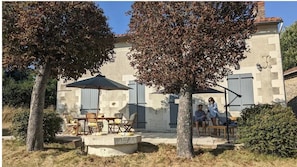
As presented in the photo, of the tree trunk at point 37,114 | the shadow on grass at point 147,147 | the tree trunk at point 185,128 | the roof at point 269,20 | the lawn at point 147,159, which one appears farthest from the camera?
the roof at point 269,20

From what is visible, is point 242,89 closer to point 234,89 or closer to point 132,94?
point 234,89

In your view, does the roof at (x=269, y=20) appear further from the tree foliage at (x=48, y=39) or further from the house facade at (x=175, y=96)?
the tree foliage at (x=48, y=39)

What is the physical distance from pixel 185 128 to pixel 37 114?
3545 millimetres

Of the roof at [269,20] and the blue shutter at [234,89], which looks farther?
the blue shutter at [234,89]

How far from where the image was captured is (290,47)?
2255 cm

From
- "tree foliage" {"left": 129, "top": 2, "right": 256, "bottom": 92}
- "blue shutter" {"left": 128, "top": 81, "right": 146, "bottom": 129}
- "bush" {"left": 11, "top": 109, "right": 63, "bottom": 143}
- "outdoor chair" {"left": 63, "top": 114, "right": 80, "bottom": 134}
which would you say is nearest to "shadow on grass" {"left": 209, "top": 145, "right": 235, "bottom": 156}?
"tree foliage" {"left": 129, "top": 2, "right": 256, "bottom": 92}

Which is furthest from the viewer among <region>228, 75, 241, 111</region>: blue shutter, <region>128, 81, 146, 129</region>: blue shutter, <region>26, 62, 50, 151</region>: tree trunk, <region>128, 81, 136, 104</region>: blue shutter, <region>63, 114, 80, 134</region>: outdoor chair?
<region>128, 81, 136, 104</region>: blue shutter

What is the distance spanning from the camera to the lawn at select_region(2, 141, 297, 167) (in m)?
5.28

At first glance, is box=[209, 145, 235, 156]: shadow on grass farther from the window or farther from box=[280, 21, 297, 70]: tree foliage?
box=[280, 21, 297, 70]: tree foliage

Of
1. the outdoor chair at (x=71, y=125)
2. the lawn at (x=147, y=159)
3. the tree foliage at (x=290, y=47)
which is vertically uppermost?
the tree foliage at (x=290, y=47)

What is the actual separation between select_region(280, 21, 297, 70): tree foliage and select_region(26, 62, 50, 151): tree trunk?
2193cm

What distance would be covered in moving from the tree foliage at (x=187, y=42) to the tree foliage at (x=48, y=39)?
1201mm

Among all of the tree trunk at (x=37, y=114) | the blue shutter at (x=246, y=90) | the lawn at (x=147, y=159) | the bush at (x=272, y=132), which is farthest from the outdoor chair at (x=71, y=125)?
the blue shutter at (x=246, y=90)

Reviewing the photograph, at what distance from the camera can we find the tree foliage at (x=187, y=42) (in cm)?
509
